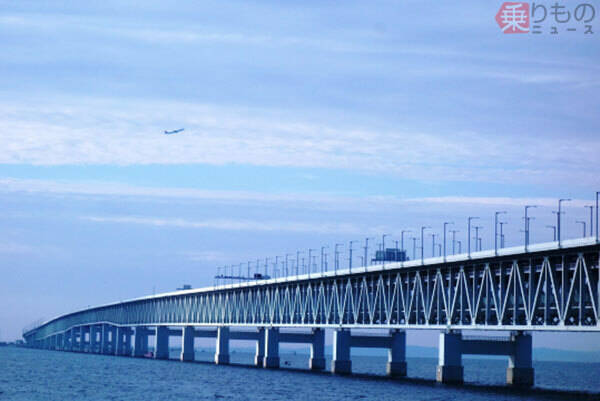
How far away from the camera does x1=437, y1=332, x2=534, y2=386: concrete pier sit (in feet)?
375

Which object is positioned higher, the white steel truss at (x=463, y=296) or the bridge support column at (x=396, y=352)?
the white steel truss at (x=463, y=296)

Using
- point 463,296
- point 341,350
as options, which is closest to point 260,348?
point 341,350

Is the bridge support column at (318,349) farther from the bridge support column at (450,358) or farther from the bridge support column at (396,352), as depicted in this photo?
the bridge support column at (450,358)

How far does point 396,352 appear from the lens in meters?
146

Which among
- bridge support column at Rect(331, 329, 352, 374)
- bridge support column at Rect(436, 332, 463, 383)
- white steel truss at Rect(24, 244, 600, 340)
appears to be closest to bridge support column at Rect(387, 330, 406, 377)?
white steel truss at Rect(24, 244, 600, 340)

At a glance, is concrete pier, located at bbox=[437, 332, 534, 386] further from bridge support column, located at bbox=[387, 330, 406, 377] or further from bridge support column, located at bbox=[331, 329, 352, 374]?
bridge support column, located at bbox=[331, 329, 352, 374]

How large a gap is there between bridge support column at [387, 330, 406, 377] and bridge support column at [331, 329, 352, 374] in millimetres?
7127

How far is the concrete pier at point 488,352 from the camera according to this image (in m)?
114

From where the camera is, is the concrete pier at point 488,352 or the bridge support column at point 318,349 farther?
the bridge support column at point 318,349

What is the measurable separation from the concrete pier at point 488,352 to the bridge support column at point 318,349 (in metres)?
52.9

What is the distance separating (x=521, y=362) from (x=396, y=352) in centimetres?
3261

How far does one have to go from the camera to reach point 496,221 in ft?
362

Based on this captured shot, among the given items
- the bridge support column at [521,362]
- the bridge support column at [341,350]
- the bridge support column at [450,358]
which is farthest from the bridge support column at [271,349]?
the bridge support column at [521,362]

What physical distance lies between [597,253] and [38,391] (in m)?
55.4
